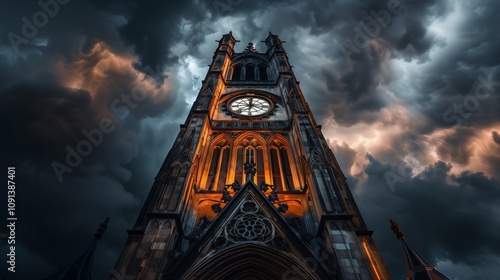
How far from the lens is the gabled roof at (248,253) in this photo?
9930 millimetres

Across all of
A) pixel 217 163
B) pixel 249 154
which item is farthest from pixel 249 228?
pixel 249 154

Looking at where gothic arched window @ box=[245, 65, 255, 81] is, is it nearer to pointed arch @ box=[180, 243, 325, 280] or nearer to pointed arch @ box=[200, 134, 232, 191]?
pointed arch @ box=[200, 134, 232, 191]

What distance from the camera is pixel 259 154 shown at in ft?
58.5

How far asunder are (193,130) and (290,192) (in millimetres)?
6409

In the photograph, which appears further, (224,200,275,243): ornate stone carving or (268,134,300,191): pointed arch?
(268,134,300,191): pointed arch

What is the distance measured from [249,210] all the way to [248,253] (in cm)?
197

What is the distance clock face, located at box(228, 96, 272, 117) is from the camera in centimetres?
2178

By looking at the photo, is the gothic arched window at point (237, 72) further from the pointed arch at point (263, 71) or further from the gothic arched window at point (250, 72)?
the pointed arch at point (263, 71)

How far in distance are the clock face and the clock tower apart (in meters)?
0.44

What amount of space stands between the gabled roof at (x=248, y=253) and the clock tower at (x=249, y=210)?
1.4 inches

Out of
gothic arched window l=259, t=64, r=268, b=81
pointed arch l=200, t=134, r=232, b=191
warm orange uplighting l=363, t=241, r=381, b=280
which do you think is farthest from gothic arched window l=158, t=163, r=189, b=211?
gothic arched window l=259, t=64, r=268, b=81

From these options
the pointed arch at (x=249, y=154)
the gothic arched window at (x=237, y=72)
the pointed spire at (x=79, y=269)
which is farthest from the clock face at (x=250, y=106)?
the pointed spire at (x=79, y=269)

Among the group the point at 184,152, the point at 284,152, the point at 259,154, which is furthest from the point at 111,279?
the point at 284,152

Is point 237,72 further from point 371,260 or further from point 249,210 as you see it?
point 371,260
